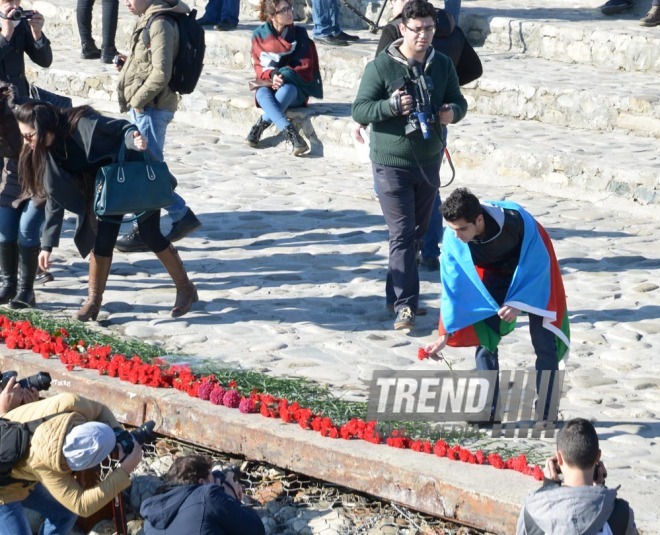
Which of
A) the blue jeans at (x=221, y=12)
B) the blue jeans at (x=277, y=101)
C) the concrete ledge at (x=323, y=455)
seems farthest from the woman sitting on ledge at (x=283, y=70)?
the concrete ledge at (x=323, y=455)

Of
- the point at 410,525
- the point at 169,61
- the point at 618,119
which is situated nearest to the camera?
the point at 410,525

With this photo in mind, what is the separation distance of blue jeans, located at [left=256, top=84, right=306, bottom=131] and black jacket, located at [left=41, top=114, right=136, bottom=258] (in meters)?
4.51

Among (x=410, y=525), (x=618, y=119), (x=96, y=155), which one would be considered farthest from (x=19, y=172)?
(x=618, y=119)

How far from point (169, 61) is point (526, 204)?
11.1ft

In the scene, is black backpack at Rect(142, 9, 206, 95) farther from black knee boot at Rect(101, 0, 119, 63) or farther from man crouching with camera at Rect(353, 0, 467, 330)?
black knee boot at Rect(101, 0, 119, 63)

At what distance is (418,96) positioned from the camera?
738 centimetres

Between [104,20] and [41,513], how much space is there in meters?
9.85

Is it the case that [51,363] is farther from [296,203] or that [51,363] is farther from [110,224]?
[296,203]

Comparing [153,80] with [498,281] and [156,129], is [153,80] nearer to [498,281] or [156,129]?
[156,129]

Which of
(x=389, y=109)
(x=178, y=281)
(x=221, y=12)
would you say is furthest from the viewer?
(x=221, y=12)

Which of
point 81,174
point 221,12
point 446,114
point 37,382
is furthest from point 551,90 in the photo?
point 37,382

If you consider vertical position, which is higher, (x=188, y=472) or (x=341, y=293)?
(x=188, y=472)

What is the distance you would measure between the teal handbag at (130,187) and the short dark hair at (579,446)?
12.7 feet

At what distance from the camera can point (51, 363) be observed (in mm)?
7195
